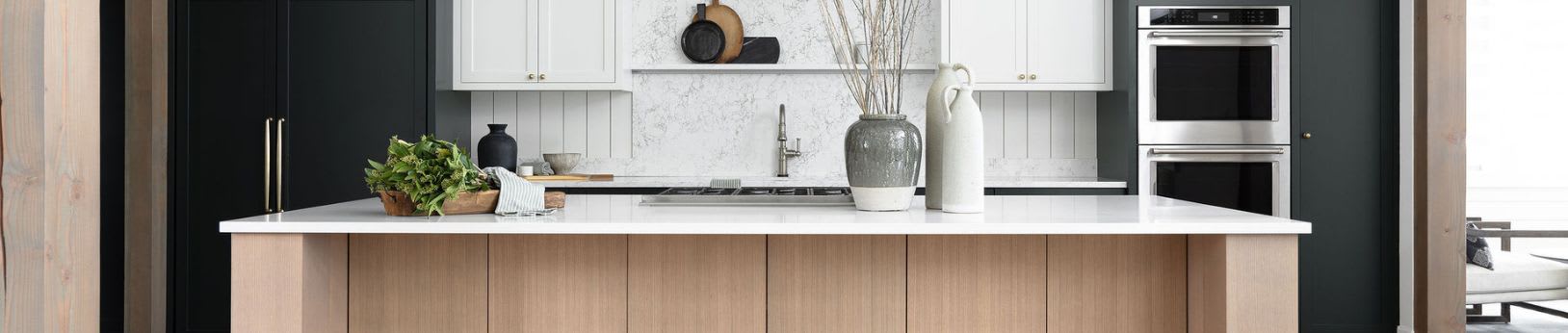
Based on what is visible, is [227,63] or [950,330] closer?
[950,330]

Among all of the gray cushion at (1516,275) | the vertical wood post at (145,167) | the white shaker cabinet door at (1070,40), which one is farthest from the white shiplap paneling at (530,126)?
the gray cushion at (1516,275)

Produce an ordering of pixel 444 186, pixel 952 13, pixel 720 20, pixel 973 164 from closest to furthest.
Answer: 1. pixel 444 186
2. pixel 973 164
3. pixel 952 13
4. pixel 720 20

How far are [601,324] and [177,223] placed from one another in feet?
8.34

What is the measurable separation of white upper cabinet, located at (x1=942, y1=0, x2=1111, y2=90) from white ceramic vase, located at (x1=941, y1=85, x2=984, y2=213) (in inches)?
80.7

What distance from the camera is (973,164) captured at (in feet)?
5.82

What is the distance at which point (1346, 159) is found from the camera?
3568mm

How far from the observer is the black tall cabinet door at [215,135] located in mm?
3488

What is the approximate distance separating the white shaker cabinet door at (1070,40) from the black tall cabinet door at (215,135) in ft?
9.62

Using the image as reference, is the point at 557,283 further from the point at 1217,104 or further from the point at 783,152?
the point at 1217,104

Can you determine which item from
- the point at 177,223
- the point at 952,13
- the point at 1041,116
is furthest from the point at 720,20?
the point at 177,223

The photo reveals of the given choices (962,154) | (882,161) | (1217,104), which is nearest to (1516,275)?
(1217,104)

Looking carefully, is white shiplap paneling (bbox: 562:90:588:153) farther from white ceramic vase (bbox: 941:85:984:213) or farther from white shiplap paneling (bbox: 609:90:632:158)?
white ceramic vase (bbox: 941:85:984:213)

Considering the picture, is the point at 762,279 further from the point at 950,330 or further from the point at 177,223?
the point at 177,223

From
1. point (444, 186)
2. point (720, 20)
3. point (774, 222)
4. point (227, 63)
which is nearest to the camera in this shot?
point (774, 222)
